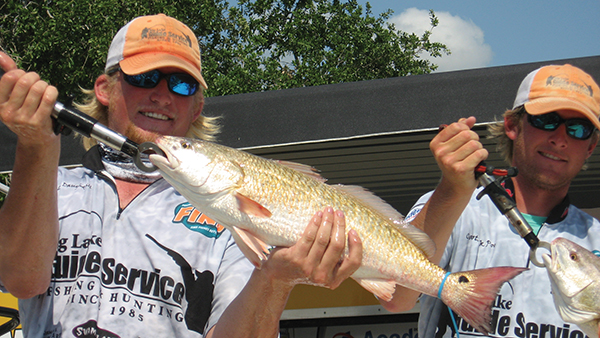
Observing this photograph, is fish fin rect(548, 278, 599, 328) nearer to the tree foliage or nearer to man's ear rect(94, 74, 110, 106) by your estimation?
man's ear rect(94, 74, 110, 106)

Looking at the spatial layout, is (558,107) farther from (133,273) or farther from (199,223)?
(133,273)

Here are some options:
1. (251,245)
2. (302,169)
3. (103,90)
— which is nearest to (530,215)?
(302,169)

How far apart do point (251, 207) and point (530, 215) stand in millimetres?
1792

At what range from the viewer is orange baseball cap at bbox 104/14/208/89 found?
2342 mm

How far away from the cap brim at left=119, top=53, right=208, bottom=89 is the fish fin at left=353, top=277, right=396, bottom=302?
1211mm


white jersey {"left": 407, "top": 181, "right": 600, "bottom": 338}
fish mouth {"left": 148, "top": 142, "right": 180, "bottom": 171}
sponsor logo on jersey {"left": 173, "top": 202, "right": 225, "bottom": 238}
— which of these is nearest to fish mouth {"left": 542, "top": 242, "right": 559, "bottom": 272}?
white jersey {"left": 407, "top": 181, "right": 600, "bottom": 338}

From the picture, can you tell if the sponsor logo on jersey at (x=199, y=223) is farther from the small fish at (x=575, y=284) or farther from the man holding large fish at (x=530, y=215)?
the small fish at (x=575, y=284)

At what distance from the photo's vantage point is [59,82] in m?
14.1

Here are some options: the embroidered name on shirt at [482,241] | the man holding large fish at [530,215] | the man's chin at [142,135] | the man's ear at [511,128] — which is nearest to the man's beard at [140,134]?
the man's chin at [142,135]

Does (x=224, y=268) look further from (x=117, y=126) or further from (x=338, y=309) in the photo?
(x=338, y=309)

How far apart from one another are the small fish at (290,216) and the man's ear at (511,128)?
1.27m

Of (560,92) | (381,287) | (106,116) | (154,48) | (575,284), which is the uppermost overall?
(560,92)

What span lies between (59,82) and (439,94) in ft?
43.5

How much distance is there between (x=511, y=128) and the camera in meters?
3.03
